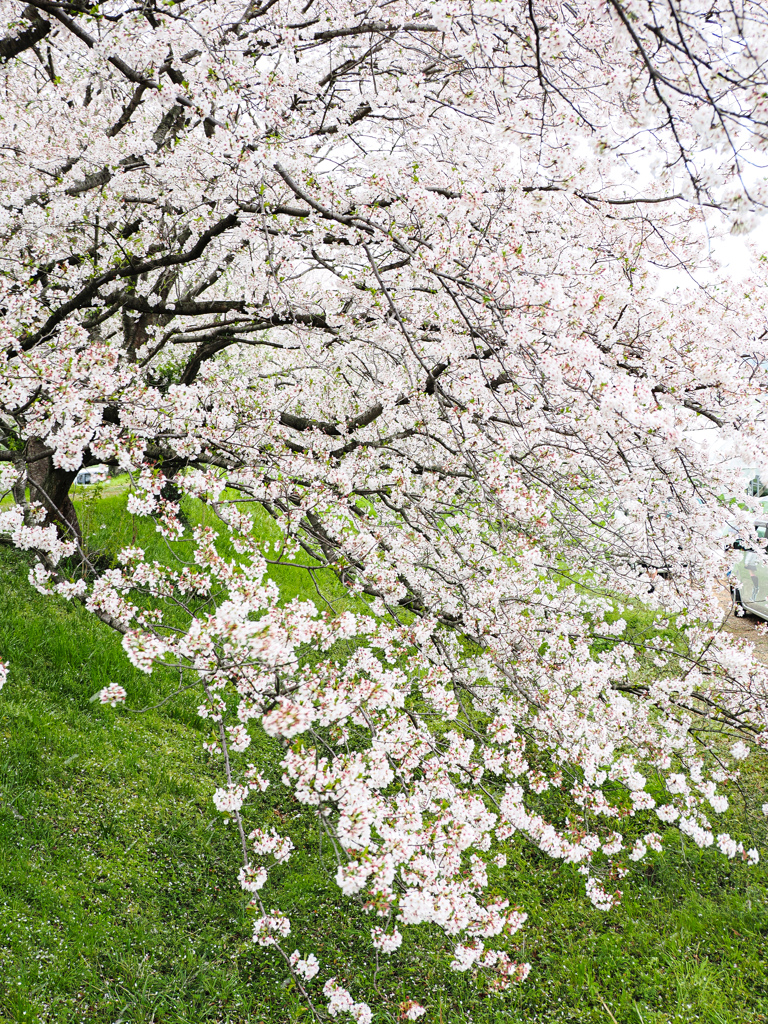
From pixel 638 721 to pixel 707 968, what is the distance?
1.81 metres

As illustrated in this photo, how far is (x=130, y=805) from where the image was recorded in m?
4.64

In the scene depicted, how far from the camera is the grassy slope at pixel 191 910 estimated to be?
3.56 metres

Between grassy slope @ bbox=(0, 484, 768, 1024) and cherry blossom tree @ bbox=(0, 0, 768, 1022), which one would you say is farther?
grassy slope @ bbox=(0, 484, 768, 1024)

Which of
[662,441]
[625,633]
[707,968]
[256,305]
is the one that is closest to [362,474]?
[256,305]

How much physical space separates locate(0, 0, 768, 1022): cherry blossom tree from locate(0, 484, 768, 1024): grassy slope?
14.5 inches

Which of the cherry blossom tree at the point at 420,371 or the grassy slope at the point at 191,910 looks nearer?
the cherry blossom tree at the point at 420,371

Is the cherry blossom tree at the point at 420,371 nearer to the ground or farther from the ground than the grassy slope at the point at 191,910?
farther from the ground

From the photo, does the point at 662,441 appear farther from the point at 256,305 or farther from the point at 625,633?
the point at 625,633

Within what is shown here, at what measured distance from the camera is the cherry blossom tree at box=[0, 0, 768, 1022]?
2840 millimetres

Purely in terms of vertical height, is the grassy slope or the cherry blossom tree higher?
the cherry blossom tree

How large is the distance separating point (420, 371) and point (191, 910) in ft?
14.9

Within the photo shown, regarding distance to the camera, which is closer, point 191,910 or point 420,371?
point 191,910

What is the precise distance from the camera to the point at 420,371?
5078 mm

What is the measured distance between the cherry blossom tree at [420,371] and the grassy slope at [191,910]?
0.37 m
